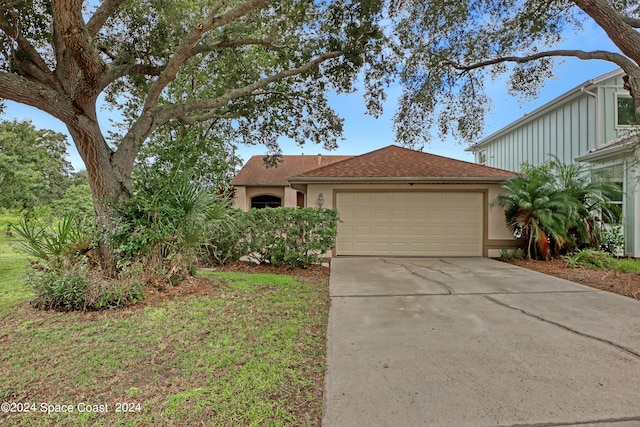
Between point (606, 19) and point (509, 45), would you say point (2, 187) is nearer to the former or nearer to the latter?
point (509, 45)

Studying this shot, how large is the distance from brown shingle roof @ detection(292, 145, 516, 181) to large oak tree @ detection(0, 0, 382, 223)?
147 centimetres

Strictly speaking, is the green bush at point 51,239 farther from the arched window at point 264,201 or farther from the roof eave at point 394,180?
the arched window at point 264,201

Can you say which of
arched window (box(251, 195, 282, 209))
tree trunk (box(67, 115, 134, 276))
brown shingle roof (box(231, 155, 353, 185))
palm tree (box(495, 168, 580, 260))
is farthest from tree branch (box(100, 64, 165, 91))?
arched window (box(251, 195, 282, 209))

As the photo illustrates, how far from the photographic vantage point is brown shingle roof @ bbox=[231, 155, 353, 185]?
57.1 ft

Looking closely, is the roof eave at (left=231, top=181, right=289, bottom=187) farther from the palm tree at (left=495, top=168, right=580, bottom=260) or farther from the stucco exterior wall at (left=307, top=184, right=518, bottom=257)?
the palm tree at (left=495, top=168, right=580, bottom=260)

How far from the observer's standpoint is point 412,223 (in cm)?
1006

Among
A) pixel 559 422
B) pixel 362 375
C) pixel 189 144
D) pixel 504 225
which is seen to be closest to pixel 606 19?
pixel 504 225

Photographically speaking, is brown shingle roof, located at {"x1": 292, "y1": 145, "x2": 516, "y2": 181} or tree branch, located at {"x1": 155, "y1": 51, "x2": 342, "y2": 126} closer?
tree branch, located at {"x1": 155, "y1": 51, "x2": 342, "y2": 126}

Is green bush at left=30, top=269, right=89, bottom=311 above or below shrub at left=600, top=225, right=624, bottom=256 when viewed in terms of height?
below

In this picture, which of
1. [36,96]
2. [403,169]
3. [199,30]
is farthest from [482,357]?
[403,169]

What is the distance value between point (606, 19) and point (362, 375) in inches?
307

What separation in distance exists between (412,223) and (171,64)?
782 cm

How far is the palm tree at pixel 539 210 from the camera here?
27.3 feet

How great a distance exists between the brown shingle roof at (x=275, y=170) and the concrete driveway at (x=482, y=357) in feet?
41.2
